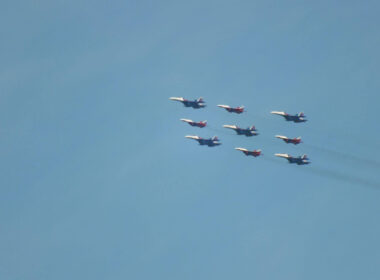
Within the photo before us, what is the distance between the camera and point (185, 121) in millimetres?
161000

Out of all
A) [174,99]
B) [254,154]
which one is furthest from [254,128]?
[174,99]

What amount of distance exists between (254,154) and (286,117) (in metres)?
8.69

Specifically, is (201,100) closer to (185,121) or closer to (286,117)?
(185,121)

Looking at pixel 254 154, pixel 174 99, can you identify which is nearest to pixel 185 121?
pixel 174 99

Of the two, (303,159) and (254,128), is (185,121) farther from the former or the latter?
(303,159)

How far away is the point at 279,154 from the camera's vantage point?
155375mm

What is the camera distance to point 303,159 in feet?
503

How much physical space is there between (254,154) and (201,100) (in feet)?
44.5

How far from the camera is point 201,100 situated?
159 m

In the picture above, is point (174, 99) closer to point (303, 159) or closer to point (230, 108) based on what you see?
point (230, 108)

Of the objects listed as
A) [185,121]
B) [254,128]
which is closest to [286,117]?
[254,128]

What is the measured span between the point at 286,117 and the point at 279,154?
6820 millimetres

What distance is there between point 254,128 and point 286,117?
6024 mm

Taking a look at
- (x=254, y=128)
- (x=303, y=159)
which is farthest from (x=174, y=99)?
(x=303, y=159)
